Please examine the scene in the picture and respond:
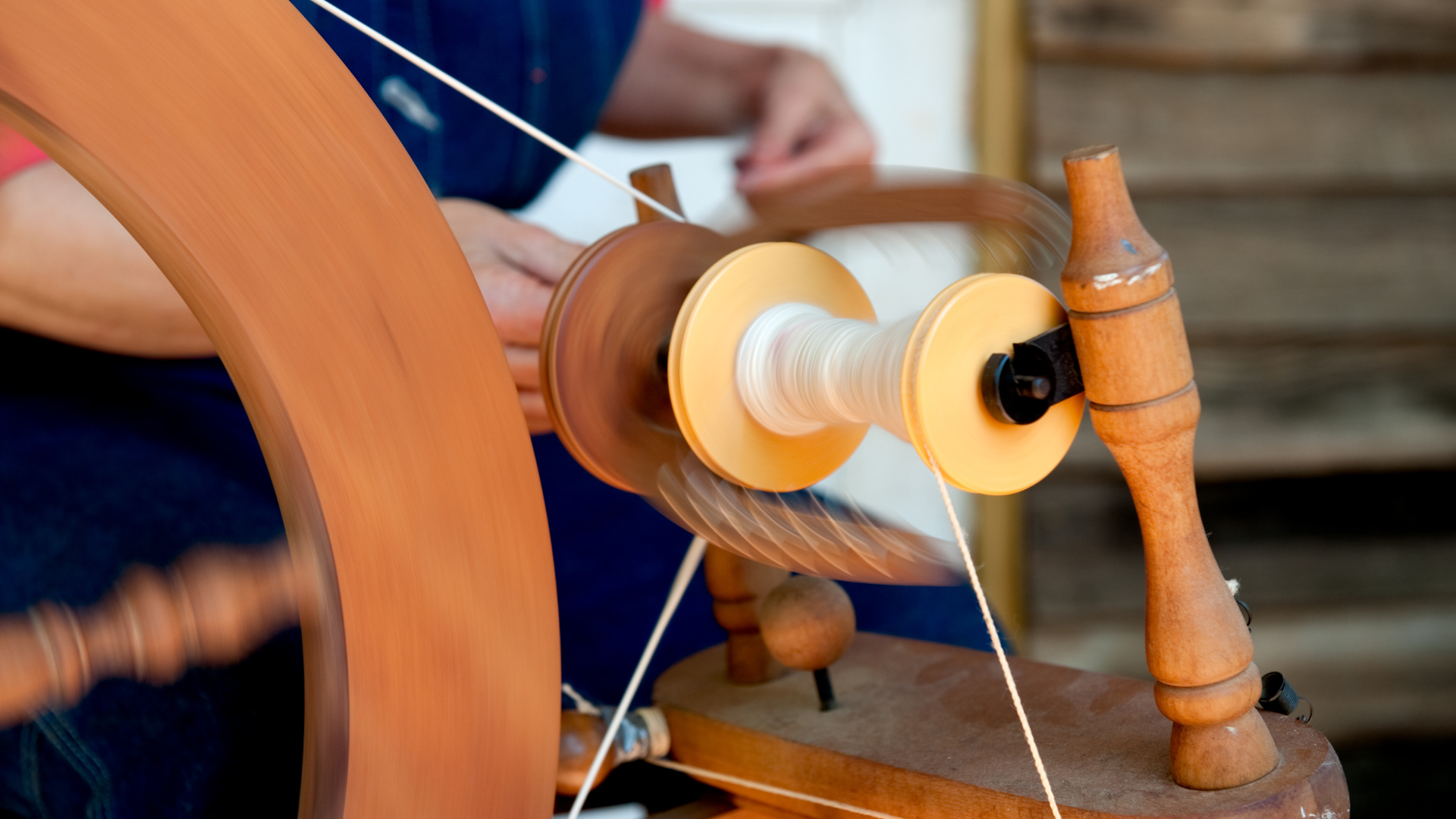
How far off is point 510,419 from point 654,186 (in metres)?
0.21

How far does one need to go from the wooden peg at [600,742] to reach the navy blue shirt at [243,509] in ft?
0.44

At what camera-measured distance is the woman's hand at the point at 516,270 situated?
2.10 ft

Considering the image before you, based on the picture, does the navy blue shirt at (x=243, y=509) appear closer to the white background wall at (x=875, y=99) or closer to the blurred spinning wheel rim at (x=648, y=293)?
the blurred spinning wheel rim at (x=648, y=293)

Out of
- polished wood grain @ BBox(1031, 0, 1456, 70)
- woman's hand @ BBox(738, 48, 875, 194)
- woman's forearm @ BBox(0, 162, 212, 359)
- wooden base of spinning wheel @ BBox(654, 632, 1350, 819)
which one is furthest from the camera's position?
polished wood grain @ BBox(1031, 0, 1456, 70)

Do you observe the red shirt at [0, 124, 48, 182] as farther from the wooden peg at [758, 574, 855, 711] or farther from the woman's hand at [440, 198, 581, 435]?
the wooden peg at [758, 574, 855, 711]

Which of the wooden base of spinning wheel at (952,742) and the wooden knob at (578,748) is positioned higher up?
the wooden knob at (578,748)

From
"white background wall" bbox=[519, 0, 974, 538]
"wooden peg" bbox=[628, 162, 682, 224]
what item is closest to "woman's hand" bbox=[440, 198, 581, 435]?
"wooden peg" bbox=[628, 162, 682, 224]

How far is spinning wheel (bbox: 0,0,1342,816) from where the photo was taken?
403 mm

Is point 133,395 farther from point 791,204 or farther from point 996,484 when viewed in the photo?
point 996,484

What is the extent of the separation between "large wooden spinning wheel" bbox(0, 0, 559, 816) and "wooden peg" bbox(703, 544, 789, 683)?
221 mm

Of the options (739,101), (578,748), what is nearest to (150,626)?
(578,748)

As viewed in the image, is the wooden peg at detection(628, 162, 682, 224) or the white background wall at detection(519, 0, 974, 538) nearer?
the wooden peg at detection(628, 162, 682, 224)

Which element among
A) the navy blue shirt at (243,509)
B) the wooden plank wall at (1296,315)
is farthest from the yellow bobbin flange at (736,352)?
the wooden plank wall at (1296,315)

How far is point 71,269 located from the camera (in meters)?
0.61
